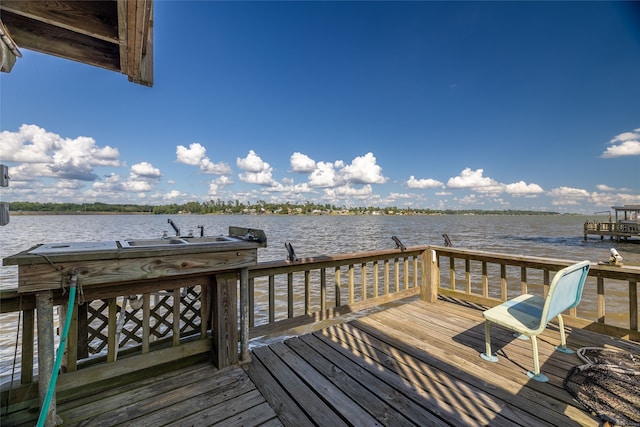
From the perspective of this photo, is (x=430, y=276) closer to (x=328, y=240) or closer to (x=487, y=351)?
(x=487, y=351)

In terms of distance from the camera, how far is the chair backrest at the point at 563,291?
1.72m

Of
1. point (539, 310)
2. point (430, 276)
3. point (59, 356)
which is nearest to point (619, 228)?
point (430, 276)

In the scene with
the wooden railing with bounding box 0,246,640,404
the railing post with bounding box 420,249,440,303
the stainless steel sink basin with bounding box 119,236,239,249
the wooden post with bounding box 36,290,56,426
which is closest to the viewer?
the wooden post with bounding box 36,290,56,426

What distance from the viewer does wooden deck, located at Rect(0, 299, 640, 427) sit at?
1.51 m

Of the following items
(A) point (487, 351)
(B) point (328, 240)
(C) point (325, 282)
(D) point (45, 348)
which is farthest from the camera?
(B) point (328, 240)

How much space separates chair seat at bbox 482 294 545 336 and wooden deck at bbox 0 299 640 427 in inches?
16.1

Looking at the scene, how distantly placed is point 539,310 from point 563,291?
35 cm

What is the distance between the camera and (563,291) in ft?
6.09

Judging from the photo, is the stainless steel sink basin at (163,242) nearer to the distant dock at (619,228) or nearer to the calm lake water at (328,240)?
the calm lake water at (328,240)

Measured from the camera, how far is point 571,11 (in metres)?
6.40

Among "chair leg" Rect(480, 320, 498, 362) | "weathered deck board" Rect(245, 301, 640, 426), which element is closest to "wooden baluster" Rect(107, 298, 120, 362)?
"weathered deck board" Rect(245, 301, 640, 426)

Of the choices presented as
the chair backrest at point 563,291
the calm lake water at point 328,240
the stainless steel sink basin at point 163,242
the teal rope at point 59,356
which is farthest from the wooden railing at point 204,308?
the calm lake water at point 328,240

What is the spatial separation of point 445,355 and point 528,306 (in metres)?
0.84

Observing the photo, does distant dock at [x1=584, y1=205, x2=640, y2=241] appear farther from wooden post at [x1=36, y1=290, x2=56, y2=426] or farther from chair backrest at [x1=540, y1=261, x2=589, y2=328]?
wooden post at [x1=36, y1=290, x2=56, y2=426]
